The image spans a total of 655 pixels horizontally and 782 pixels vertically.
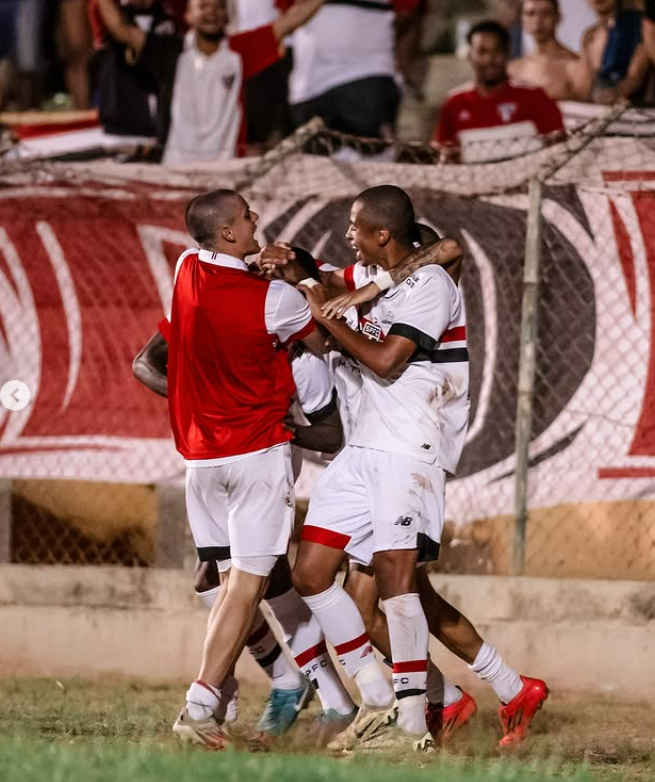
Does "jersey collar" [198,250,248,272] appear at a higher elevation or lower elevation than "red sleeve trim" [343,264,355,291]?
higher

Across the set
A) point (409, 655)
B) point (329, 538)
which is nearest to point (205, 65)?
point (329, 538)

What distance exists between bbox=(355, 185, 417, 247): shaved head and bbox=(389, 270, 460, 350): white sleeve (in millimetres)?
256

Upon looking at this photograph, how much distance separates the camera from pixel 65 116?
12516 mm

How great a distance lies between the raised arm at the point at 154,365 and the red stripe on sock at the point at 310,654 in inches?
54.2

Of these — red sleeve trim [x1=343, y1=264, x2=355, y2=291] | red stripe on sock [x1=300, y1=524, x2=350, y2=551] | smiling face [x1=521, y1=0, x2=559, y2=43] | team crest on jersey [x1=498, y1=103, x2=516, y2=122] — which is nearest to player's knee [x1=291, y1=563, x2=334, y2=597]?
red stripe on sock [x1=300, y1=524, x2=350, y2=551]

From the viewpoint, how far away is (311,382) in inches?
270

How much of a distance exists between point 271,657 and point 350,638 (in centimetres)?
74

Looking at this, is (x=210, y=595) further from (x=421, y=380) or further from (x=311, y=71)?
(x=311, y=71)

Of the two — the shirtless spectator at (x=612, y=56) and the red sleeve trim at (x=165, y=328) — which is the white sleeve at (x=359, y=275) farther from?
the shirtless spectator at (x=612, y=56)

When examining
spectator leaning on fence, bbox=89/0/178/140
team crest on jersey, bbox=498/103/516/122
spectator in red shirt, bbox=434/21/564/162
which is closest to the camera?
spectator in red shirt, bbox=434/21/564/162

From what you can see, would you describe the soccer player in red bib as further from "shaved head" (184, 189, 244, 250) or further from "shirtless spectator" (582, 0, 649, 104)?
"shirtless spectator" (582, 0, 649, 104)

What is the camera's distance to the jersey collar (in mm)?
6590

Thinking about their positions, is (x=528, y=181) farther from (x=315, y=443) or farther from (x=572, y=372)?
(x=315, y=443)

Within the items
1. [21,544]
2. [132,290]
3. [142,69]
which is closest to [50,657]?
[21,544]
